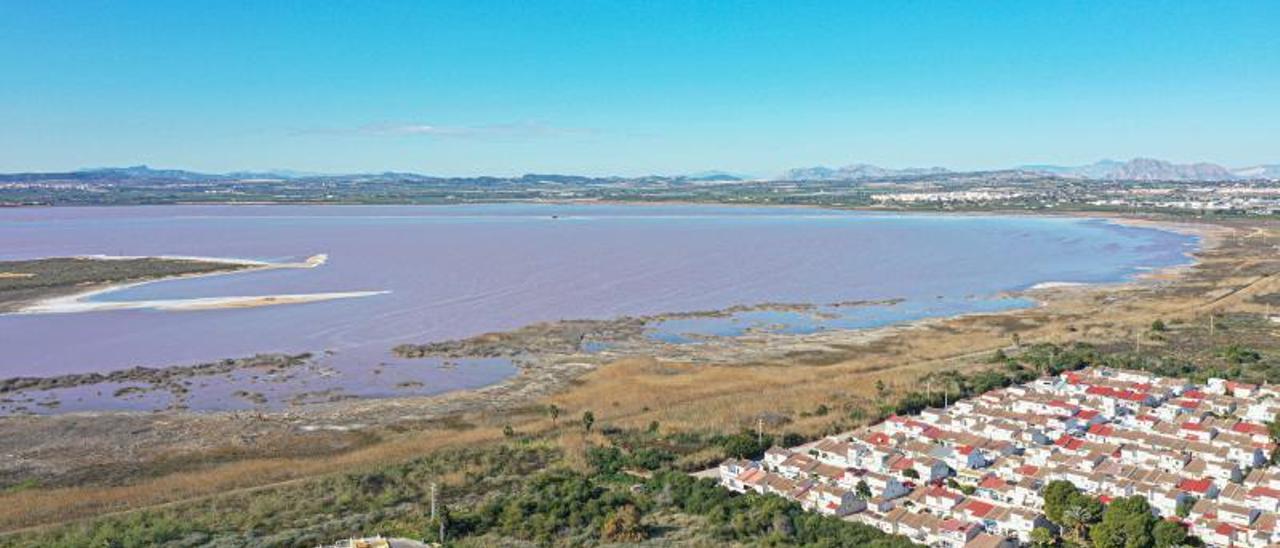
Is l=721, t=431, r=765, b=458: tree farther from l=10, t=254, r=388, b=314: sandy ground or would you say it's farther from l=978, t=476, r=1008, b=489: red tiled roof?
l=10, t=254, r=388, b=314: sandy ground

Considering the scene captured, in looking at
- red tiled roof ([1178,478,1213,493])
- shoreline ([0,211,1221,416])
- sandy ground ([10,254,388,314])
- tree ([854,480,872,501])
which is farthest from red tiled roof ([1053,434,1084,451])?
sandy ground ([10,254,388,314])

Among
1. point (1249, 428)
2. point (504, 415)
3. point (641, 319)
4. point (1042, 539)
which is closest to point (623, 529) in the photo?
point (1042, 539)

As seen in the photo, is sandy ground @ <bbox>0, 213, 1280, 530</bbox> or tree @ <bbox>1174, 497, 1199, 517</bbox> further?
sandy ground @ <bbox>0, 213, 1280, 530</bbox>

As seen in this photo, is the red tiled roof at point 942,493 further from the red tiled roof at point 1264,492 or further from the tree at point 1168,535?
the red tiled roof at point 1264,492

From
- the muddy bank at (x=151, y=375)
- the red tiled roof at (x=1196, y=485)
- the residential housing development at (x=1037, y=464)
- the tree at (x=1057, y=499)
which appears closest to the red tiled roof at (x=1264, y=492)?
the residential housing development at (x=1037, y=464)

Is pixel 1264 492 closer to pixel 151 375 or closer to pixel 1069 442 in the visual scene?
pixel 1069 442
